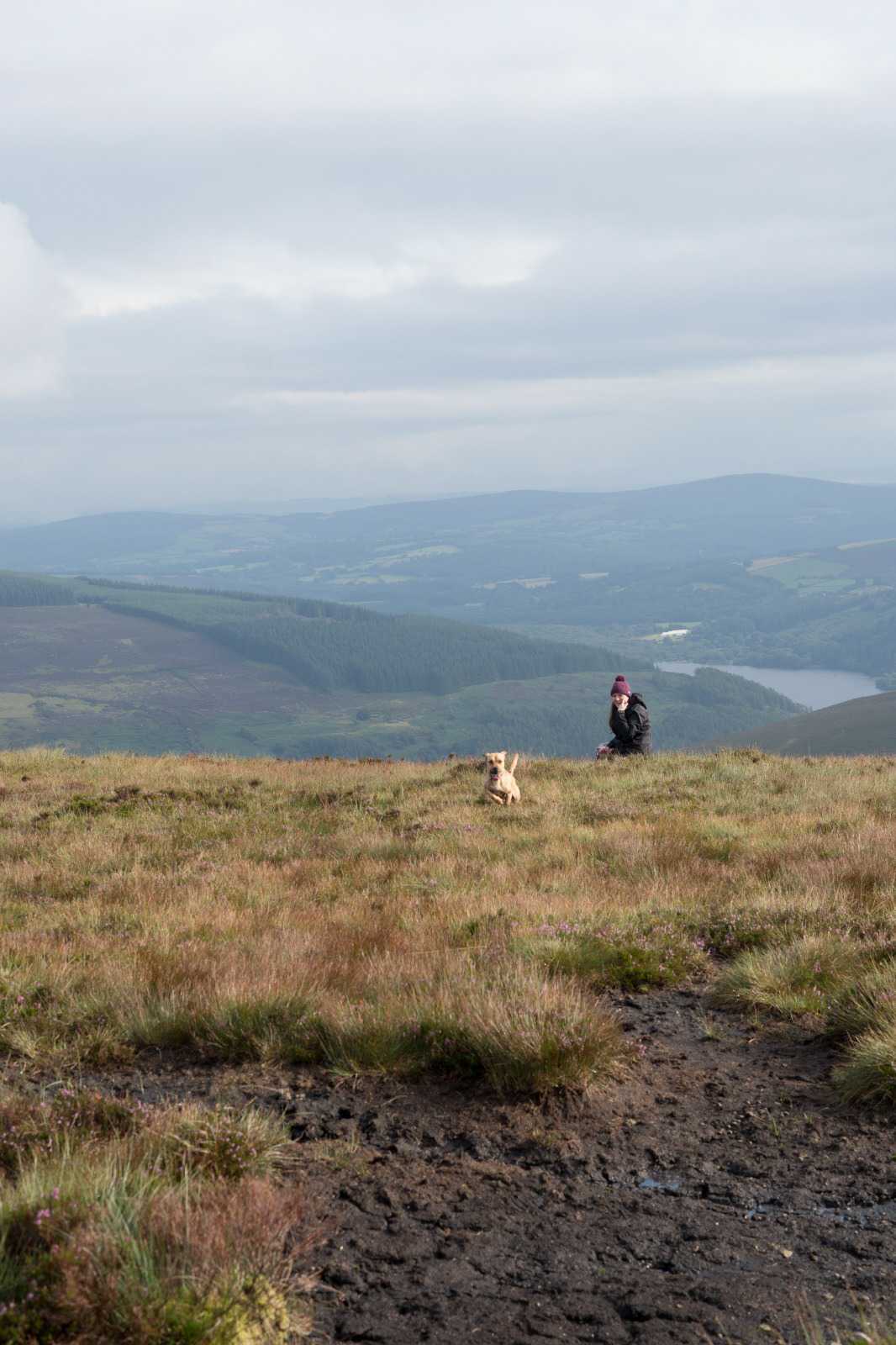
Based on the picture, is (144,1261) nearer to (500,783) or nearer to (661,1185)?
(661,1185)

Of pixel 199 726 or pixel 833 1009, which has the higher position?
pixel 833 1009

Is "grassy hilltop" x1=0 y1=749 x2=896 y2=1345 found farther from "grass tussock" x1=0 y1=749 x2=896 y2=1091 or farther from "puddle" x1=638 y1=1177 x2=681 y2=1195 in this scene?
"puddle" x1=638 y1=1177 x2=681 y2=1195

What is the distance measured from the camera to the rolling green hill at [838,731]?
216ft

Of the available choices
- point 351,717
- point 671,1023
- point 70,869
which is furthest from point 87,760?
point 351,717

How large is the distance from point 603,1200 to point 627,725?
52.7 ft

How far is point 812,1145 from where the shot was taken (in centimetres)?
464

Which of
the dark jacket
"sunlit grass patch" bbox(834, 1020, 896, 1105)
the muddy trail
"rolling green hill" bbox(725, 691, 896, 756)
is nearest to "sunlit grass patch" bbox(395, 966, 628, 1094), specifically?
the muddy trail

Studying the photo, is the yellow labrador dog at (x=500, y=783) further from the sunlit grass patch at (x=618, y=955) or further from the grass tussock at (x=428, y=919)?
the sunlit grass patch at (x=618, y=955)

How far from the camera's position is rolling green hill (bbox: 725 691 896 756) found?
6594 centimetres

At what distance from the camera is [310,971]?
255 inches

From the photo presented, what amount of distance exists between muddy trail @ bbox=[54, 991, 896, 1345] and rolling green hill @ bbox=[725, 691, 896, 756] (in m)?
58.9

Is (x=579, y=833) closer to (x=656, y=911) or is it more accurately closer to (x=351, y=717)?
(x=656, y=911)

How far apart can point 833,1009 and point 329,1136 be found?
3.09 m

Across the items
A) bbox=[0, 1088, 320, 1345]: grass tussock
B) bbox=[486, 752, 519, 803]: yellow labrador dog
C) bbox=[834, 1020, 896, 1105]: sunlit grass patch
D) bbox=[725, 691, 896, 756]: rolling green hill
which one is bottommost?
bbox=[725, 691, 896, 756]: rolling green hill
